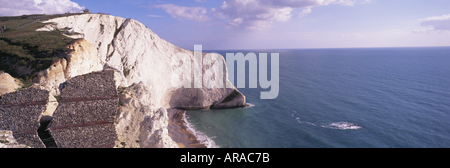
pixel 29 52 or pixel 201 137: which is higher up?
pixel 29 52

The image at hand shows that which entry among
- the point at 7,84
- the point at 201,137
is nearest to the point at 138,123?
the point at 7,84

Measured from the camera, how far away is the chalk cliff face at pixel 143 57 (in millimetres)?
26297

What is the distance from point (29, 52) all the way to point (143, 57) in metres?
13.6

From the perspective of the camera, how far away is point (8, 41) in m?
19.0

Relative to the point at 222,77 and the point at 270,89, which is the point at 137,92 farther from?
the point at 270,89

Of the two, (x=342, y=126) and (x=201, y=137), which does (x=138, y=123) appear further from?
(x=342, y=126)

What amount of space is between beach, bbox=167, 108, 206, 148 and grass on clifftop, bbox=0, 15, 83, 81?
1471 centimetres

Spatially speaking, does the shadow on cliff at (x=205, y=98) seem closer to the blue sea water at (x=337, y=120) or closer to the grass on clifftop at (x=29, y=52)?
the blue sea water at (x=337, y=120)

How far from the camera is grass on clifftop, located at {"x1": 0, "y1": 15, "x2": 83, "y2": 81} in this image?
15219 mm

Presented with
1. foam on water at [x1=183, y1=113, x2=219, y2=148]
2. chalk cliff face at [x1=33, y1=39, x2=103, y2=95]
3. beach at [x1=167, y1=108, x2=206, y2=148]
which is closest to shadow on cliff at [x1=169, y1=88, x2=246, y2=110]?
beach at [x1=167, y1=108, x2=206, y2=148]

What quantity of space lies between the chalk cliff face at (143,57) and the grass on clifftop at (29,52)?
5387 mm

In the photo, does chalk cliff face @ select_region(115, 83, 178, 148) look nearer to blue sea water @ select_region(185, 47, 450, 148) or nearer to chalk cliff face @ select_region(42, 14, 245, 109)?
chalk cliff face @ select_region(42, 14, 245, 109)

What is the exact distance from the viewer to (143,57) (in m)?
29.7
